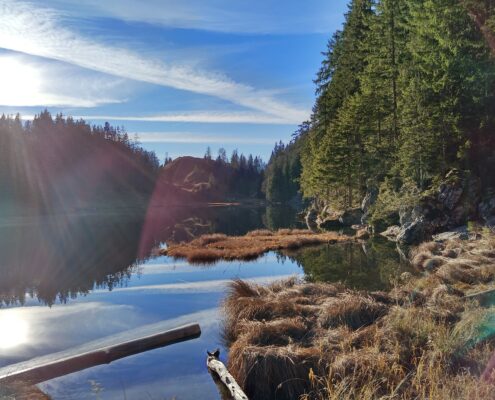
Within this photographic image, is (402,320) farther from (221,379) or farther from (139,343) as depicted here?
(139,343)

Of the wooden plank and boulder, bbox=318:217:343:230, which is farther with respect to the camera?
boulder, bbox=318:217:343:230

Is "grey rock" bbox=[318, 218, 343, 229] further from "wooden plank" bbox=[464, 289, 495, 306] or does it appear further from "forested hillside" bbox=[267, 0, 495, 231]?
"wooden plank" bbox=[464, 289, 495, 306]

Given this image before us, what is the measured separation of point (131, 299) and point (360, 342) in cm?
1020

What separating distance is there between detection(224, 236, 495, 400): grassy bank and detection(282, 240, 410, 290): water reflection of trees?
12.5ft

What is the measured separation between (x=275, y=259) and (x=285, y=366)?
18087mm

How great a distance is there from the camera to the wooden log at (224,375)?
7.43 m

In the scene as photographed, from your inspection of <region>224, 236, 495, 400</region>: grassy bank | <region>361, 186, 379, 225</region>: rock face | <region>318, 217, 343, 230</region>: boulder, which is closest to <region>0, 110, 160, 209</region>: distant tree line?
<region>318, 217, 343, 230</region>: boulder

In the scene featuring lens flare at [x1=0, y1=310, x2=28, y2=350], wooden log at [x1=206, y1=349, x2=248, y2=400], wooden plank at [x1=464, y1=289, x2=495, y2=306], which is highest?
wooden plank at [x1=464, y1=289, x2=495, y2=306]

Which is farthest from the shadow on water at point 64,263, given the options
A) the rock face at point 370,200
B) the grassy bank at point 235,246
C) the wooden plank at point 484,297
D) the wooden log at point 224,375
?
the rock face at point 370,200

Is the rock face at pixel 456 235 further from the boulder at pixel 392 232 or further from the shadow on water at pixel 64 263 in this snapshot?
the shadow on water at pixel 64 263

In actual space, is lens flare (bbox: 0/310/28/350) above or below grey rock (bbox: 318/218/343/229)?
below

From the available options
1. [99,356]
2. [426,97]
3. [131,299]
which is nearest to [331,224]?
[426,97]

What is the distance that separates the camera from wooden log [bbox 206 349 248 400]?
24.4 ft

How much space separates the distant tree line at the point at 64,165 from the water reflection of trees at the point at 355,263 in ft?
279
